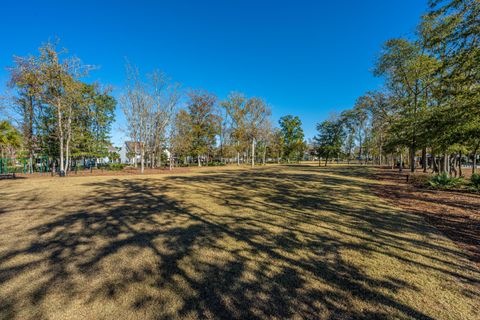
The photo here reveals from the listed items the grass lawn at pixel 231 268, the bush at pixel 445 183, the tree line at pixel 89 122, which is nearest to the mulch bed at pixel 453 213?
the grass lawn at pixel 231 268

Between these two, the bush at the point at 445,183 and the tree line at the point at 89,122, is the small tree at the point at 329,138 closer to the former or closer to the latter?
the tree line at the point at 89,122

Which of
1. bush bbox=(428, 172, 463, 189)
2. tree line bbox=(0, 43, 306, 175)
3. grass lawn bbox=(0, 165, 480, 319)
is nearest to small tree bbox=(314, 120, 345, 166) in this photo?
tree line bbox=(0, 43, 306, 175)

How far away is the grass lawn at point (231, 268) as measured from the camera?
240 cm

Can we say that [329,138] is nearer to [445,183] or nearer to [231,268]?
[445,183]

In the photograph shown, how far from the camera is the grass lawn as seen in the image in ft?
7.88

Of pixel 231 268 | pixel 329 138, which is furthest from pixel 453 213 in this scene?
pixel 329 138

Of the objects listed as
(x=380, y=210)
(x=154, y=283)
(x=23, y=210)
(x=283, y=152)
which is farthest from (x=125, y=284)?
(x=283, y=152)

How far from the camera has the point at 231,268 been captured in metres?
3.27

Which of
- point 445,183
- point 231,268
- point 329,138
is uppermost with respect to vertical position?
point 329,138

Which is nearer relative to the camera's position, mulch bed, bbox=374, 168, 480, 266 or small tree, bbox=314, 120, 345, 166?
mulch bed, bbox=374, 168, 480, 266

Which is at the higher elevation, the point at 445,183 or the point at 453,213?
the point at 445,183

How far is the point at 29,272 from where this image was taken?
3119mm

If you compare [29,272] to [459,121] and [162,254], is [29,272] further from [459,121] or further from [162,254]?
[459,121]

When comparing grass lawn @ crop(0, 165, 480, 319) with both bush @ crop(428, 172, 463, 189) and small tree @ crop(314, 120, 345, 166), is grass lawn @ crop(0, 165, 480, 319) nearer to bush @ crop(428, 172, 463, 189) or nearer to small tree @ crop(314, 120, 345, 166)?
bush @ crop(428, 172, 463, 189)
